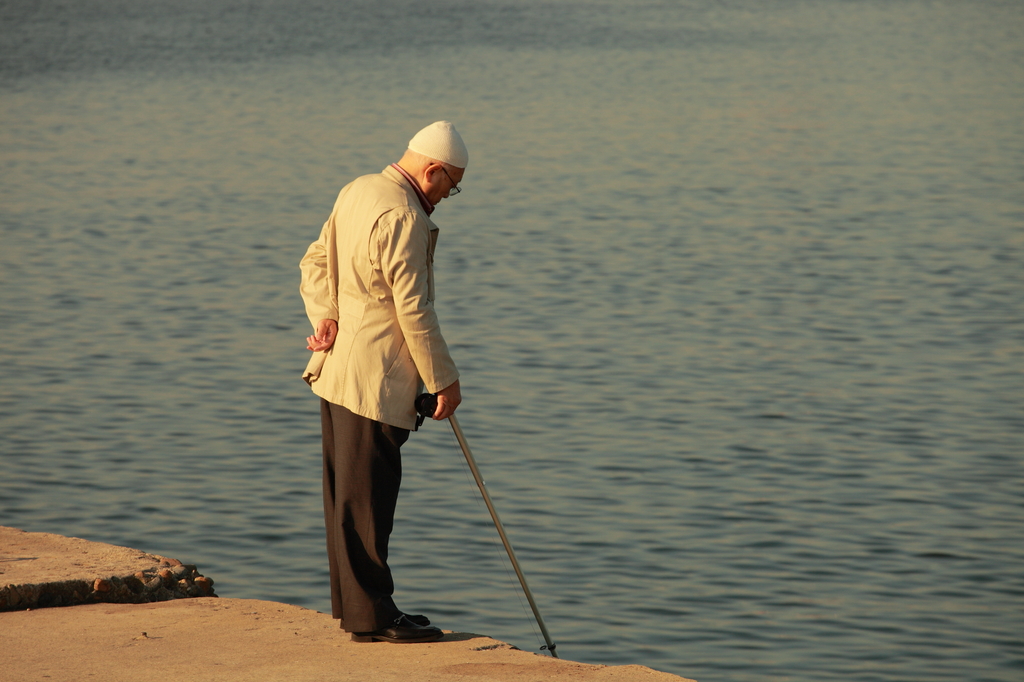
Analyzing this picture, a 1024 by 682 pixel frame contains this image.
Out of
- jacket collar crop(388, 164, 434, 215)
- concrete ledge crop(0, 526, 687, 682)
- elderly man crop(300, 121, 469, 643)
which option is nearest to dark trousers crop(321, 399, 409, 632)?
elderly man crop(300, 121, 469, 643)

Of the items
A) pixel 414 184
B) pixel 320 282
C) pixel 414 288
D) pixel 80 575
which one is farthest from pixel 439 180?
pixel 80 575

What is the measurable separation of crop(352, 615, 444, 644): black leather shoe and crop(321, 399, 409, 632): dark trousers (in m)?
0.03

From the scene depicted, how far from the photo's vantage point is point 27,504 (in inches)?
328

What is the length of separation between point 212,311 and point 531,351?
3.21 meters

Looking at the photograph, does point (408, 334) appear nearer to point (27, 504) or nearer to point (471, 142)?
point (27, 504)

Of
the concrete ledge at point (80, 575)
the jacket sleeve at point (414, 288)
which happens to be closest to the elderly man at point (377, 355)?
the jacket sleeve at point (414, 288)

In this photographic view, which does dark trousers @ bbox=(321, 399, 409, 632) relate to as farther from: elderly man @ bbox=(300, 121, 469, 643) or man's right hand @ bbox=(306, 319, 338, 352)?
man's right hand @ bbox=(306, 319, 338, 352)

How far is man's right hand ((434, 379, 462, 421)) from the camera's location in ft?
15.8

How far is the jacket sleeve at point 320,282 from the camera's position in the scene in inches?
197

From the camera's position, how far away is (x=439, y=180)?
16.0 feet

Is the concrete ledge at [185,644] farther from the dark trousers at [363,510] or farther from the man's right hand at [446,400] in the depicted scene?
the man's right hand at [446,400]

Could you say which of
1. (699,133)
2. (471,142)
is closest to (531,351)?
(471,142)

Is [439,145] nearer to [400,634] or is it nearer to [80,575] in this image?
[400,634]

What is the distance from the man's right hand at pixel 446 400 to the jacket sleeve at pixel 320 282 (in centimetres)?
50
